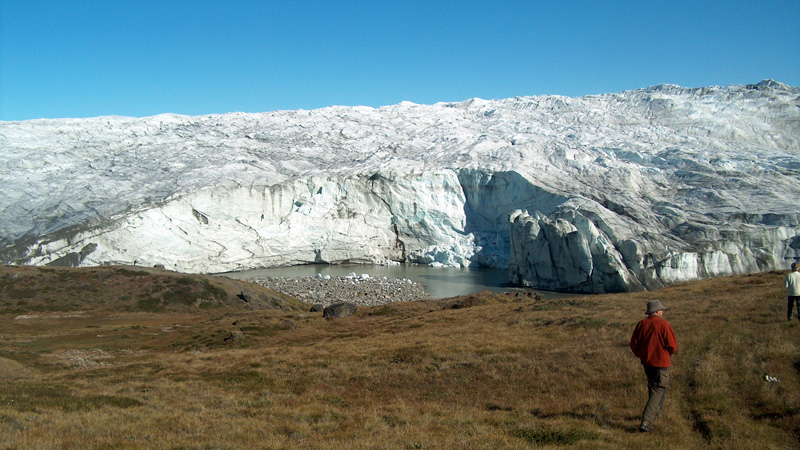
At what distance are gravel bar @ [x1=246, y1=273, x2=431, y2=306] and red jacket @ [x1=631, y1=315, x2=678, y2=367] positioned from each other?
112 ft

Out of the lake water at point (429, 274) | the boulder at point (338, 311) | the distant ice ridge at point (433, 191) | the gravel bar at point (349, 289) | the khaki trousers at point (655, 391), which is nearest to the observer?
the khaki trousers at point (655, 391)

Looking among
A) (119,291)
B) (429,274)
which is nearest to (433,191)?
(429,274)

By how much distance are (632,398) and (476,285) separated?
129 feet

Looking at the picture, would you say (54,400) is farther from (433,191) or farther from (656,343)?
(433,191)

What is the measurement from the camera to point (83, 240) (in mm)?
47625

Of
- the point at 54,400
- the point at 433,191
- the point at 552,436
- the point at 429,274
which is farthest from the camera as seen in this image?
the point at 433,191

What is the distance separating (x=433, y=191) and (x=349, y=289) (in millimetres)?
20991

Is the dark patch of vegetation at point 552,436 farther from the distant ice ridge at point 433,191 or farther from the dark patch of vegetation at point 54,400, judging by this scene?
the distant ice ridge at point 433,191

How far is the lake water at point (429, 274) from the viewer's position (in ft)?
153

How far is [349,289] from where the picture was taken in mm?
45906

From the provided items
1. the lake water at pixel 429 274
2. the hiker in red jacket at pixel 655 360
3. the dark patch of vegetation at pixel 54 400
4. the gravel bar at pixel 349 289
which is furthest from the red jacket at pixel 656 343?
the lake water at pixel 429 274

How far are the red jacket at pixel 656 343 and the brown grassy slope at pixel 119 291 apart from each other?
3010 cm

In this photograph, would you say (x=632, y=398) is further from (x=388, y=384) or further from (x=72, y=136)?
(x=72, y=136)

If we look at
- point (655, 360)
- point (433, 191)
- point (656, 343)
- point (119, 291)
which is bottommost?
point (119, 291)
